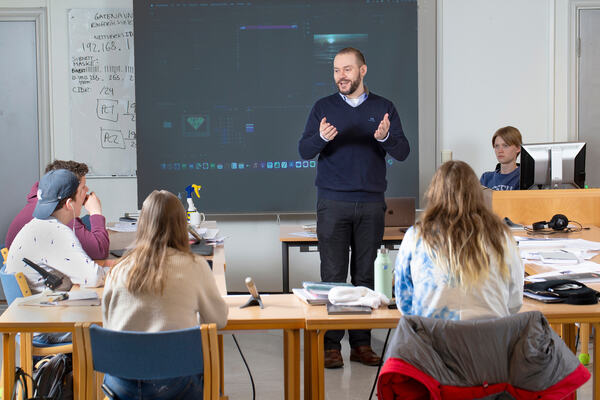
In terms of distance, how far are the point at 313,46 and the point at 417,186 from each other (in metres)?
1.42

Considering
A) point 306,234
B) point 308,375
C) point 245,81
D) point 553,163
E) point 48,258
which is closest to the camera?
point 308,375

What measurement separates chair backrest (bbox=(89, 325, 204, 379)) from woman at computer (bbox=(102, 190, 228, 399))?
4.2 inches

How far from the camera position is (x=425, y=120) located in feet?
18.9

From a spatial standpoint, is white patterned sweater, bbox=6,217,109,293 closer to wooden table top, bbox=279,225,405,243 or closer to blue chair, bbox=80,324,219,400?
blue chair, bbox=80,324,219,400

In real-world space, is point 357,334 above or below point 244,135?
below

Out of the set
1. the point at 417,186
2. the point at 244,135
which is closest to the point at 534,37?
the point at 417,186

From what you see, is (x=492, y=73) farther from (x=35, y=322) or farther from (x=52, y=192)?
(x=35, y=322)

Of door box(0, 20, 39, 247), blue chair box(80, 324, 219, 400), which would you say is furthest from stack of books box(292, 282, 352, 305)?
door box(0, 20, 39, 247)

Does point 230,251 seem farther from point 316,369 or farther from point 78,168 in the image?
point 316,369

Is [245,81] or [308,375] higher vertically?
[245,81]

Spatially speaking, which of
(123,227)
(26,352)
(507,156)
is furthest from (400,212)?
(26,352)

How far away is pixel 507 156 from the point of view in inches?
199

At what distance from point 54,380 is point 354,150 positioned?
1.92 meters

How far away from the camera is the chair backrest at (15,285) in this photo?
2770mm
